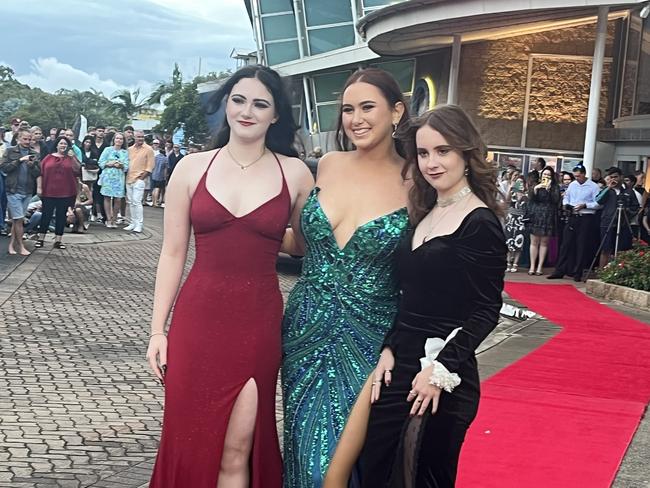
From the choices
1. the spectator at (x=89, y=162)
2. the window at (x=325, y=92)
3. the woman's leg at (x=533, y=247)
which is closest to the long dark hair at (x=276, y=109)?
the woman's leg at (x=533, y=247)

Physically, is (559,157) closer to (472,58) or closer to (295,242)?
(472,58)

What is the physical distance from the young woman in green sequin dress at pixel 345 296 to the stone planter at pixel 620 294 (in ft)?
31.1

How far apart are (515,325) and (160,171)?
18201 mm

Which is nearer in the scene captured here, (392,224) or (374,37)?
(392,224)

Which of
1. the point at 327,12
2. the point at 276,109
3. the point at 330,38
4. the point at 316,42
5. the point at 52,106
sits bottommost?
the point at 52,106

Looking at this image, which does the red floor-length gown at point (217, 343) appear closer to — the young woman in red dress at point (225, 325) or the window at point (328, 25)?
the young woman in red dress at point (225, 325)

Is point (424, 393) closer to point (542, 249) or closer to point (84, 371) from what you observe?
point (84, 371)

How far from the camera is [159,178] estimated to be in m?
27.5

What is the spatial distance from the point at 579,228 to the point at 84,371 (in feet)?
33.3

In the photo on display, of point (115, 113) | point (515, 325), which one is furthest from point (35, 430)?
point (115, 113)

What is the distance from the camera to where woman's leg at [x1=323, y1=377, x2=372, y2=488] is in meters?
3.49

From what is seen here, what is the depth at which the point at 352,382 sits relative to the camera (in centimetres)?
358

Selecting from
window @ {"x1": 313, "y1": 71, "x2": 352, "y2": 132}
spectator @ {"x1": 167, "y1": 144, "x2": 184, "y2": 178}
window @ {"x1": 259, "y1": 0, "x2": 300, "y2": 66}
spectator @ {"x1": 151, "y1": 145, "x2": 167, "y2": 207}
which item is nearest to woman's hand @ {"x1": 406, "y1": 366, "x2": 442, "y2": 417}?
spectator @ {"x1": 151, "y1": 145, "x2": 167, "y2": 207}

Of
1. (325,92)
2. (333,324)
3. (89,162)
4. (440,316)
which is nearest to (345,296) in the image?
(333,324)
